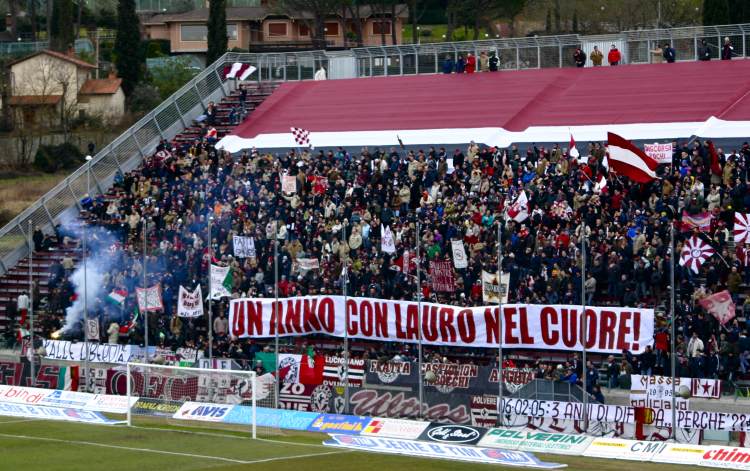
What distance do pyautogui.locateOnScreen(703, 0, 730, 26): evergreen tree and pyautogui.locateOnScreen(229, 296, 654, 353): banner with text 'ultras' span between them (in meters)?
32.1

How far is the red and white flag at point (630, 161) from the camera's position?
44.7m

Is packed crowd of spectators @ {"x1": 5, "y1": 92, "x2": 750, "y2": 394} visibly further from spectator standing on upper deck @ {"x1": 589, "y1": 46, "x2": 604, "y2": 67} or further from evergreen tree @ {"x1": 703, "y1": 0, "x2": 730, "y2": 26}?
evergreen tree @ {"x1": 703, "y1": 0, "x2": 730, "y2": 26}

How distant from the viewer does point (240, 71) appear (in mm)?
66875

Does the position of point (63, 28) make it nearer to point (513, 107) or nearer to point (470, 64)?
point (470, 64)

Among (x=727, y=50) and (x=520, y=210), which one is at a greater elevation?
(x=727, y=50)

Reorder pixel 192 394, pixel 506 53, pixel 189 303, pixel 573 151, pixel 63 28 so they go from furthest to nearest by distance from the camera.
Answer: pixel 63 28, pixel 506 53, pixel 573 151, pixel 189 303, pixel 192 394

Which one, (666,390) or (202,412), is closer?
(666,390)

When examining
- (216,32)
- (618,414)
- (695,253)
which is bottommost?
(618,414)

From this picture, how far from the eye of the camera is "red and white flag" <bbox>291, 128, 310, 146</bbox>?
5775 centimetres

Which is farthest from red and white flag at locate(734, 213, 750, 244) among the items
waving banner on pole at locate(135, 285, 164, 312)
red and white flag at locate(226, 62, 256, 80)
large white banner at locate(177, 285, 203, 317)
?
red and white flag at locate(226, 62, 256, 80)

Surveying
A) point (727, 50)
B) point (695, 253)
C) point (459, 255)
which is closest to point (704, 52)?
point (727, 50)

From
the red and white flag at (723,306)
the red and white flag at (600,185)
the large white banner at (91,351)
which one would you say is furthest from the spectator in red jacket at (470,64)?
the red and white flag at (723,306)

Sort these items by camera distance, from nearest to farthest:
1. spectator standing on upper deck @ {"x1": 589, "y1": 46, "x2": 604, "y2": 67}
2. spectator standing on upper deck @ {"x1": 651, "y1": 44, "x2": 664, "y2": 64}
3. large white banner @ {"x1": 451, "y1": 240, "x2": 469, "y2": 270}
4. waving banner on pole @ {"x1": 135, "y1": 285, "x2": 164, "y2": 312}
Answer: large white banner @ {"x1": 451, "y1": 240, "x2": 469, "y2": 270} → waving banner on pole @ {"x1": 135, "y1": 285, "x2": 164, "y2": 312} → spectator standing on upper deck @ {"x1": 651, "y1": 44, "x2": 664, "y2": 64} → spectator standing on upper deck @ {"x1": 589, "y1": 46, "x2": 604, "y2": 67}

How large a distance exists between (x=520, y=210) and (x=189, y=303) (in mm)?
11324
